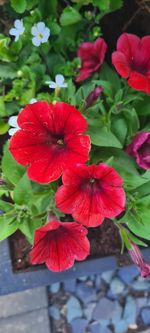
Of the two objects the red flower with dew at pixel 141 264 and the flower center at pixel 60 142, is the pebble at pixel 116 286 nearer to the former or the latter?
the red flower with dew at pixel 141 264

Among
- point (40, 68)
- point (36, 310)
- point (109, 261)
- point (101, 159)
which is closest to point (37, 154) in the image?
point (101, 159)

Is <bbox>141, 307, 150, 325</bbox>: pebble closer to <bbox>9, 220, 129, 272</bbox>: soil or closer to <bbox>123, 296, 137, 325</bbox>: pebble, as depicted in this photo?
<bbox>123, 296, 137, 325</bbox>: pebble

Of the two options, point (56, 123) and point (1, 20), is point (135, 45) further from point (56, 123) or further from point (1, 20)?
point (1, 20)

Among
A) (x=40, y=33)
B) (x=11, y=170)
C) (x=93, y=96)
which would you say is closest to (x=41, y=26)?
(x=40, y=33)

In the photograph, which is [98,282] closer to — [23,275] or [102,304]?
[102,304]

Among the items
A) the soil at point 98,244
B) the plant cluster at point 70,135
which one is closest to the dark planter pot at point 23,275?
the soil at point 98,244

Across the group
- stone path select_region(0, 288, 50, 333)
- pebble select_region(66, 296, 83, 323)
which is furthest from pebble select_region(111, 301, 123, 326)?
stone path select_region(0, 288, 50, 333)
